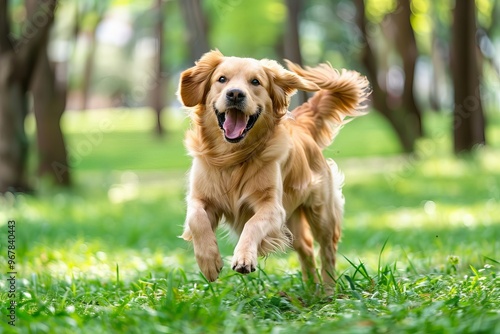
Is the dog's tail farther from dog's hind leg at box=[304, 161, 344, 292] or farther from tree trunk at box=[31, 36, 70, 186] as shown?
tree trunk at box=[31, 36, 70, 186]

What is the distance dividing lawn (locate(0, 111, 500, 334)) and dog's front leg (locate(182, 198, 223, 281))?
0.15 metres

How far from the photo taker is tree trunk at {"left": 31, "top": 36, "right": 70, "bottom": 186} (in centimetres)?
1620

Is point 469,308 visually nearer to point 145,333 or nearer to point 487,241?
point 145,333

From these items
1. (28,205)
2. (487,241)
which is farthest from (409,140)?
(487,241)

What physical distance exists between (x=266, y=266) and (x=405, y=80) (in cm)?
1558

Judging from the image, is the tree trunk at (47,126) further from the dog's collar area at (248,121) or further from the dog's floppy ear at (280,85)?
the dog's collar area at (248,121)

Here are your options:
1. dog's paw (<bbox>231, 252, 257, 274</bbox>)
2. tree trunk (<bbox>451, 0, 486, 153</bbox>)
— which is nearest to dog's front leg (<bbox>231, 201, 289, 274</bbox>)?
dog's paw (<bbox>231, 252, 257, 274</bbox>)

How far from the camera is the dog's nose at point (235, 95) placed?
5281 mm

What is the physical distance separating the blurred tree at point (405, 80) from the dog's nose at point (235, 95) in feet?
46.9

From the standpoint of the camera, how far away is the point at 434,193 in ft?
44.8

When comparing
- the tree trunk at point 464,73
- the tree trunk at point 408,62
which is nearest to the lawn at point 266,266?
the tree trunk at point 464,73

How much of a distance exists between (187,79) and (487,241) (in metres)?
3.68

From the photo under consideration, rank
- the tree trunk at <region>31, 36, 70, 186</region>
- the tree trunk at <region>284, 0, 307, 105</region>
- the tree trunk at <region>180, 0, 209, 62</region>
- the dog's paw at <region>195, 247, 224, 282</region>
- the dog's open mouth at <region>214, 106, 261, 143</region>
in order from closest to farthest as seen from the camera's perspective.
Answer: the dog's paw at <region>195, 247, 224, 282</region>, the dog's open mouth at <region>214, 106, 261, 143</region>, the tree trunk at <region>31, 36, 70, 186</region>, the tree trunk at <region>180, 0, 209, 62</region>, the tree trunk at <region>284, 0, 307, 105</region>

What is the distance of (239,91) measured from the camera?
528cm
